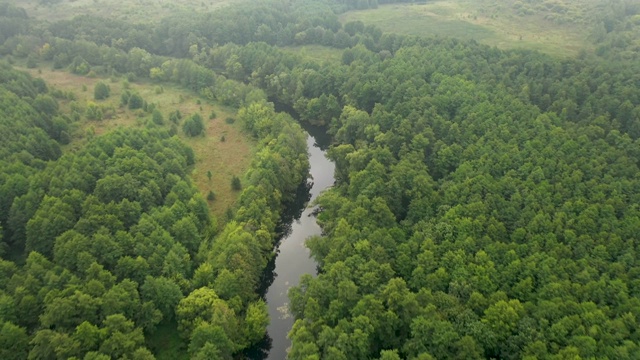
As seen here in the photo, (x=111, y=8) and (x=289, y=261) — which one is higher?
(x=111, y=8)

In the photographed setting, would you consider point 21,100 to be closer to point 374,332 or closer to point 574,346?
point 374,332

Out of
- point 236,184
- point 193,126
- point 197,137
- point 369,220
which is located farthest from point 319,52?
point 369,220

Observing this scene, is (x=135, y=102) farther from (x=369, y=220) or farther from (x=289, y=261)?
(x=369, y=220)

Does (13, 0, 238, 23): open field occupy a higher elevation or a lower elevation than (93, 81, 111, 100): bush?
higher

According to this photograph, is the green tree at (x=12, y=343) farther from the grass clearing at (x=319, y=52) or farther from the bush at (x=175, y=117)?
the grass clearing at (x=319, y=52)

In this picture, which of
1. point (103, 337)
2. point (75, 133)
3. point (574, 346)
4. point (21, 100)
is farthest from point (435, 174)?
point (21, 100)

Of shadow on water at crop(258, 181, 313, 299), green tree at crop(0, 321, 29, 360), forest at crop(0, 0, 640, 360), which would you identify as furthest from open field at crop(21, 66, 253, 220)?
green tree at crop(0, 321, 29, 360)

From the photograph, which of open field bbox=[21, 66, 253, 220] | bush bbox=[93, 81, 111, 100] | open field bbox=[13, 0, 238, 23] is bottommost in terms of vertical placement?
open field bbox=[21, 66, 253, 220]

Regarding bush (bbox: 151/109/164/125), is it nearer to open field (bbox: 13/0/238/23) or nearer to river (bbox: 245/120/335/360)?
river (bbox: 245/120/335/360)
